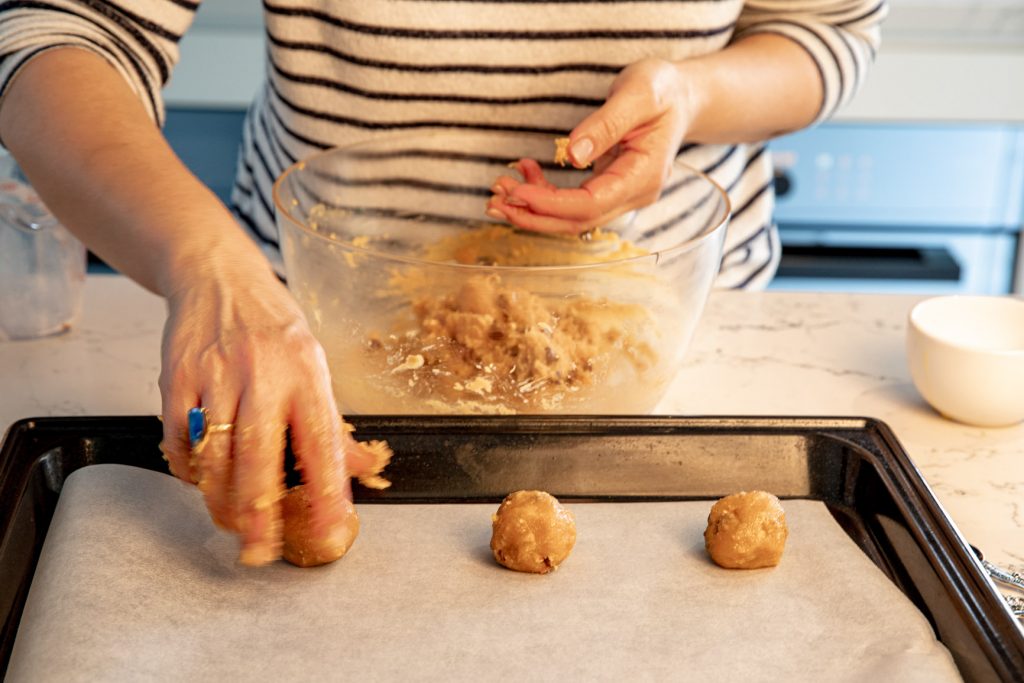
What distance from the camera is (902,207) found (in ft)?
8.19

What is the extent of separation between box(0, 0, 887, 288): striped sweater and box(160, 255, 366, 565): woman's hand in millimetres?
502

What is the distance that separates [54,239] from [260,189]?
0.32 meters

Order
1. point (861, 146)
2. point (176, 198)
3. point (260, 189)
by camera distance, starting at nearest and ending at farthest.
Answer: point (176, 198) < point (260, 189) < point (861, 146)

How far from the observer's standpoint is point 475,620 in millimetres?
774

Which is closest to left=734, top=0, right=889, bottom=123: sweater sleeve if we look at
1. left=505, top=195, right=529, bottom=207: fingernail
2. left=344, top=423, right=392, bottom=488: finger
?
left=505, top=195, right=529, bottom=207: fingernail

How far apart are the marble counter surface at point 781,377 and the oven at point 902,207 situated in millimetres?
1140

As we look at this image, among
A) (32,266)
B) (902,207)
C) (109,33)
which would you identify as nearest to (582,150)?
(109,33)

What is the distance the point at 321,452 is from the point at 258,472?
0.14ft

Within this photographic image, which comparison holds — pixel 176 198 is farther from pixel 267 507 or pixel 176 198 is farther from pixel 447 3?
pixel 447 3

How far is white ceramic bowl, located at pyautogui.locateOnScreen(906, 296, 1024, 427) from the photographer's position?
3.41 feet

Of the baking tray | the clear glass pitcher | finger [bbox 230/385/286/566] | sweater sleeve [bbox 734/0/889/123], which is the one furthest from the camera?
sweater sleeve [bbox 734/0/889/123]

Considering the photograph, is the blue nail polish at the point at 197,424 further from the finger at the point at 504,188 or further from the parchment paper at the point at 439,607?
the finger at the point at 504,188

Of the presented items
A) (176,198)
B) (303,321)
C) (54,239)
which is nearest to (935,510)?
(303,321)

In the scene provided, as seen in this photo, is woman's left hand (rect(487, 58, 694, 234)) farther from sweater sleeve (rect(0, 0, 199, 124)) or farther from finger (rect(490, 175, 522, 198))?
sweater sleeve (rect(0, 0, 199, 124))
